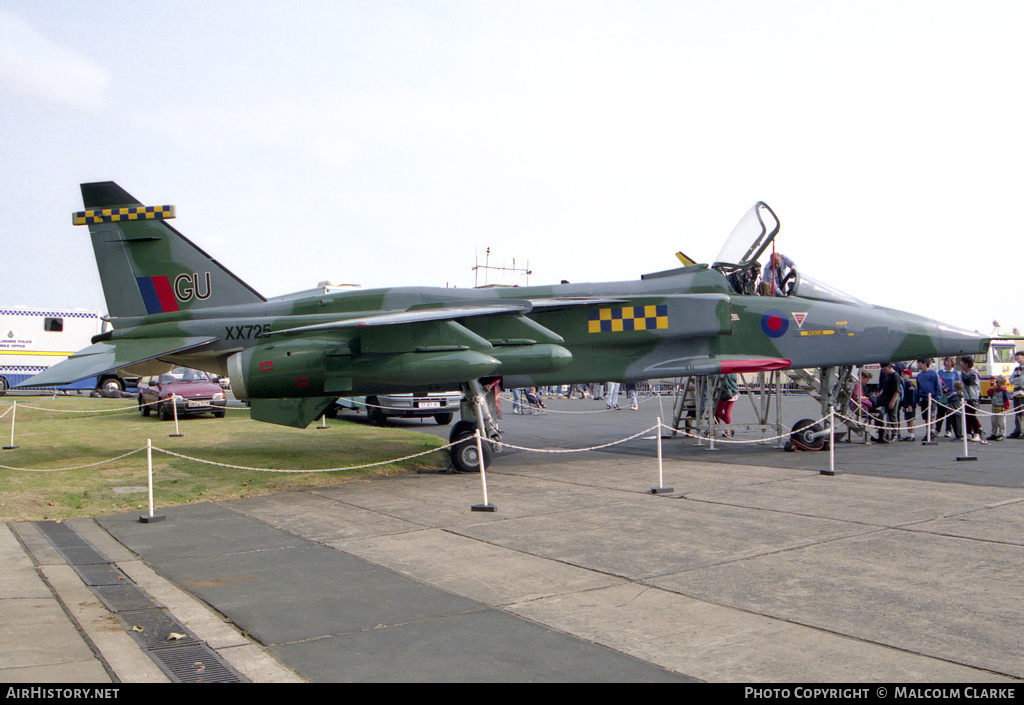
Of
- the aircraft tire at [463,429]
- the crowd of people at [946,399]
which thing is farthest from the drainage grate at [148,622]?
the crowd of people at [946,399]

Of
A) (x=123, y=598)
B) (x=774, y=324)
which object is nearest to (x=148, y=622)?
(x=123, y=598)

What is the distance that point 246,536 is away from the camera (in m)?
7.62

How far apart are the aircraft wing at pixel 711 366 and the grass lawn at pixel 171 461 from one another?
→ 3.93 meters

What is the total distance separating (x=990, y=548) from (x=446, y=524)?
195 inches

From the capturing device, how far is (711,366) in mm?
12586

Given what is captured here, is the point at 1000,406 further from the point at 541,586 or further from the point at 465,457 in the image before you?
the point at 541,586

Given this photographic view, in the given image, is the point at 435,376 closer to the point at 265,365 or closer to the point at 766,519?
the point at 265,365

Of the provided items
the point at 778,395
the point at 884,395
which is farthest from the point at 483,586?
the point at 884,395

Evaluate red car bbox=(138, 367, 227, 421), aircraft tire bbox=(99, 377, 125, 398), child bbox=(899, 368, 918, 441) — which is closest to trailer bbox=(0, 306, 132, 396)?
aircraft tire bbox=(99, 377, 125, 398)

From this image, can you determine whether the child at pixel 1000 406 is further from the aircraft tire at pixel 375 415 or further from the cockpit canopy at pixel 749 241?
the aircraft tire at pixel 375 415

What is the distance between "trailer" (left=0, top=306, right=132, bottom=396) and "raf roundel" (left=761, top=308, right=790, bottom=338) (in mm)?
31804

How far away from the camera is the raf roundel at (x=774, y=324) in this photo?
13.0 meters

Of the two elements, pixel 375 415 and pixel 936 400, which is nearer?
pixel 936 400

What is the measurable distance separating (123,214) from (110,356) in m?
2.82
